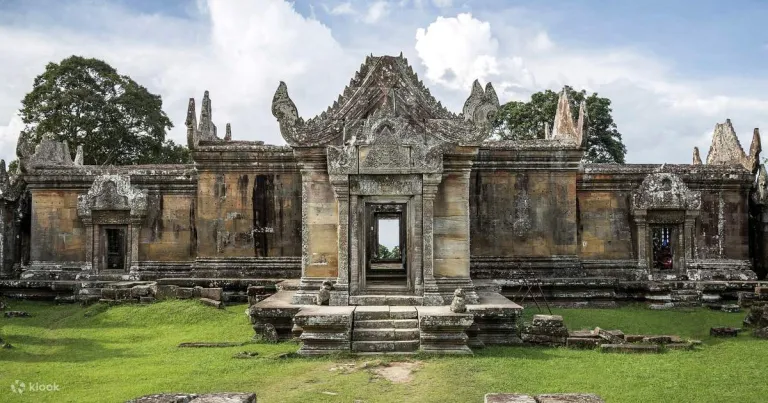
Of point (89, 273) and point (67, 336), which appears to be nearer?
point (67, 336)

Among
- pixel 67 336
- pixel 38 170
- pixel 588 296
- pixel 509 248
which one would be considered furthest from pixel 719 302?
pixel 38 170

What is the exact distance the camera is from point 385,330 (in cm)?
1072

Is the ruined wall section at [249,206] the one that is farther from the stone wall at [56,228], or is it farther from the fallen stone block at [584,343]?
the fallen stone block at [584,343]

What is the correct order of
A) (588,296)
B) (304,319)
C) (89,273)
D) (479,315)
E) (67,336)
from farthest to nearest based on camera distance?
1. (89,273)
2. (588,296)
3. (67,336)
4. (479,315)
5. (304,319)

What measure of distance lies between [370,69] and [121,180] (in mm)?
9812

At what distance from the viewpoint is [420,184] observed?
38.8 feet

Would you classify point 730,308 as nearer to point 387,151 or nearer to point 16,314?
point 387,151

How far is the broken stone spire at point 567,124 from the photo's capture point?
693 inches

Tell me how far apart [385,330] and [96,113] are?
27427 millimetres

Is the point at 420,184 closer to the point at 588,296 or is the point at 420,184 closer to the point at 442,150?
the point at 442,150

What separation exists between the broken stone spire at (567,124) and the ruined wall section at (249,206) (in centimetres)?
740

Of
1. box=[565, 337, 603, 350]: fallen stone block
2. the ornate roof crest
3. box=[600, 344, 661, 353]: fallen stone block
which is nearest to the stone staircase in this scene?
box=[565, 337, 603, 350]: fallen stone block

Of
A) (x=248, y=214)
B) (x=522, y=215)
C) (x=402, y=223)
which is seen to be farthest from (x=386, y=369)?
(x=402, y=223)

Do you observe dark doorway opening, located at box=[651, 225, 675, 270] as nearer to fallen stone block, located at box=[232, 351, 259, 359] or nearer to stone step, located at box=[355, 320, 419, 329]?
stone step, located at box=[355, 320, 419, 329]
